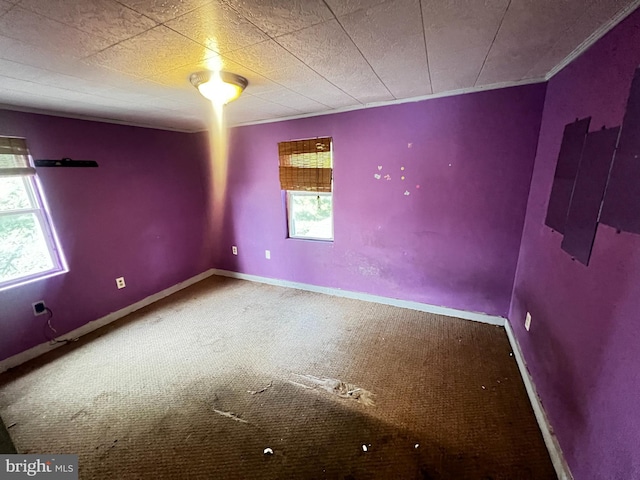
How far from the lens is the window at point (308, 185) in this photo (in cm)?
306

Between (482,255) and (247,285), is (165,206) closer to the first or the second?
(247,285)

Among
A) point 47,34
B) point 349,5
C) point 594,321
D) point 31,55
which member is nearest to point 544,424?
point 594,321

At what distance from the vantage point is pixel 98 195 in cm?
Answer: 274

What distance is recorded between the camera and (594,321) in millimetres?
1173

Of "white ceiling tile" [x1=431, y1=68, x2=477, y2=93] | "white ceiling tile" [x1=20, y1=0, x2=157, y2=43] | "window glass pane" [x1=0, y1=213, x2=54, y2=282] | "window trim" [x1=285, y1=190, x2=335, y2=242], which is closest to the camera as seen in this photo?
"white ceiling tile" [x1=20, y1=0, x2=157, y2=43]

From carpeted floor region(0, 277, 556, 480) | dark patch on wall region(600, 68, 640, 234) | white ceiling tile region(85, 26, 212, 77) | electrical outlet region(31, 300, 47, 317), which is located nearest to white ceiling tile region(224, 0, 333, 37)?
white ceiling tile region(85, 26, 212, 77)

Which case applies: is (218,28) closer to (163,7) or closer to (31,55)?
(163,7)

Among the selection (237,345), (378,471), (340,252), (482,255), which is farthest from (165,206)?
(482,255)

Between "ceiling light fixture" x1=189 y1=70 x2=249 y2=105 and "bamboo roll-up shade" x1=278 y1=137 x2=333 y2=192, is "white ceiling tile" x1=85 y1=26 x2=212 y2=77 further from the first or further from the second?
"bamboo roll-up shade" x1=278 y1=137 x2=333 y2=192

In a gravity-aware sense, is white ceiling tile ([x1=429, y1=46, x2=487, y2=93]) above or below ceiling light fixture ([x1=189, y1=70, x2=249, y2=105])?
above

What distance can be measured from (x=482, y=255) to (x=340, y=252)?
4.87 ft

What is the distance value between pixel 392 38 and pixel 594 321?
5.28ft

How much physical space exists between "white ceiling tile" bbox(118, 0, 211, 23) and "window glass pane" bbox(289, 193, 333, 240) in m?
2.30

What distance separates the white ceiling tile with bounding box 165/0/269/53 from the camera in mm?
1032
